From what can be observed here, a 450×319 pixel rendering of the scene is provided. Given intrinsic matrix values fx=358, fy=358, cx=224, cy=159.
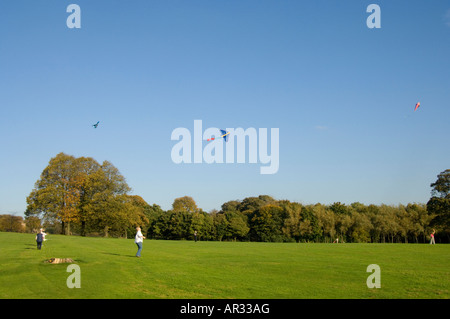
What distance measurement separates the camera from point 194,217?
360 feet

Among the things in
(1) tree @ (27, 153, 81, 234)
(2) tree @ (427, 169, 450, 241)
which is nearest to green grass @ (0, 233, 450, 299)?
(1) tree @ (27, 153, 81, 234)

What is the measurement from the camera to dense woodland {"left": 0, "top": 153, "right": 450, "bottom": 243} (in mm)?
76812

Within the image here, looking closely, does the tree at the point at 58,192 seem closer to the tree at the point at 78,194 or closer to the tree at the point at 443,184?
the tree at the point at 78,194

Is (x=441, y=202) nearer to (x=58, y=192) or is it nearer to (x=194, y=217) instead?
(x=194, y=217)

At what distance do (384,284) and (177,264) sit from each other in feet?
43.1

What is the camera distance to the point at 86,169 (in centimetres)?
8119

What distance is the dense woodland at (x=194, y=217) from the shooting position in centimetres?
7681

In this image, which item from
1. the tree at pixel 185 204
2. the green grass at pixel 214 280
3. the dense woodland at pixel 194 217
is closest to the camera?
the green grass at pixel 214 280

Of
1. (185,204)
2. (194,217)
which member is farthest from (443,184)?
(185,204)

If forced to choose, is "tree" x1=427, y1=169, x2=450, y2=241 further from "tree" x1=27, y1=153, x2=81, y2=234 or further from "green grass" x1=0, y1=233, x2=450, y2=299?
"tree" x1=27, y1=153, x2=81, y2=234

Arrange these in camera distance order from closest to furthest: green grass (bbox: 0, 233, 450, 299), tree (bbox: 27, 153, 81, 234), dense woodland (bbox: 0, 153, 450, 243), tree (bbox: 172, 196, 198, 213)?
green grass (bbox: 0, 233, 450, 299)
tree (bbox: 27, 153, 81, 234)
dense woodland (bbox: 0, 153, 450, 243)
tree (bbox: 172, 196, 198, 213)

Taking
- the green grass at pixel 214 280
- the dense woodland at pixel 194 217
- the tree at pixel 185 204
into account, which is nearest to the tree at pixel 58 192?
the dense woodland at pixel 194 217

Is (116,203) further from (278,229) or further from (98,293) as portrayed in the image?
(98,293)
